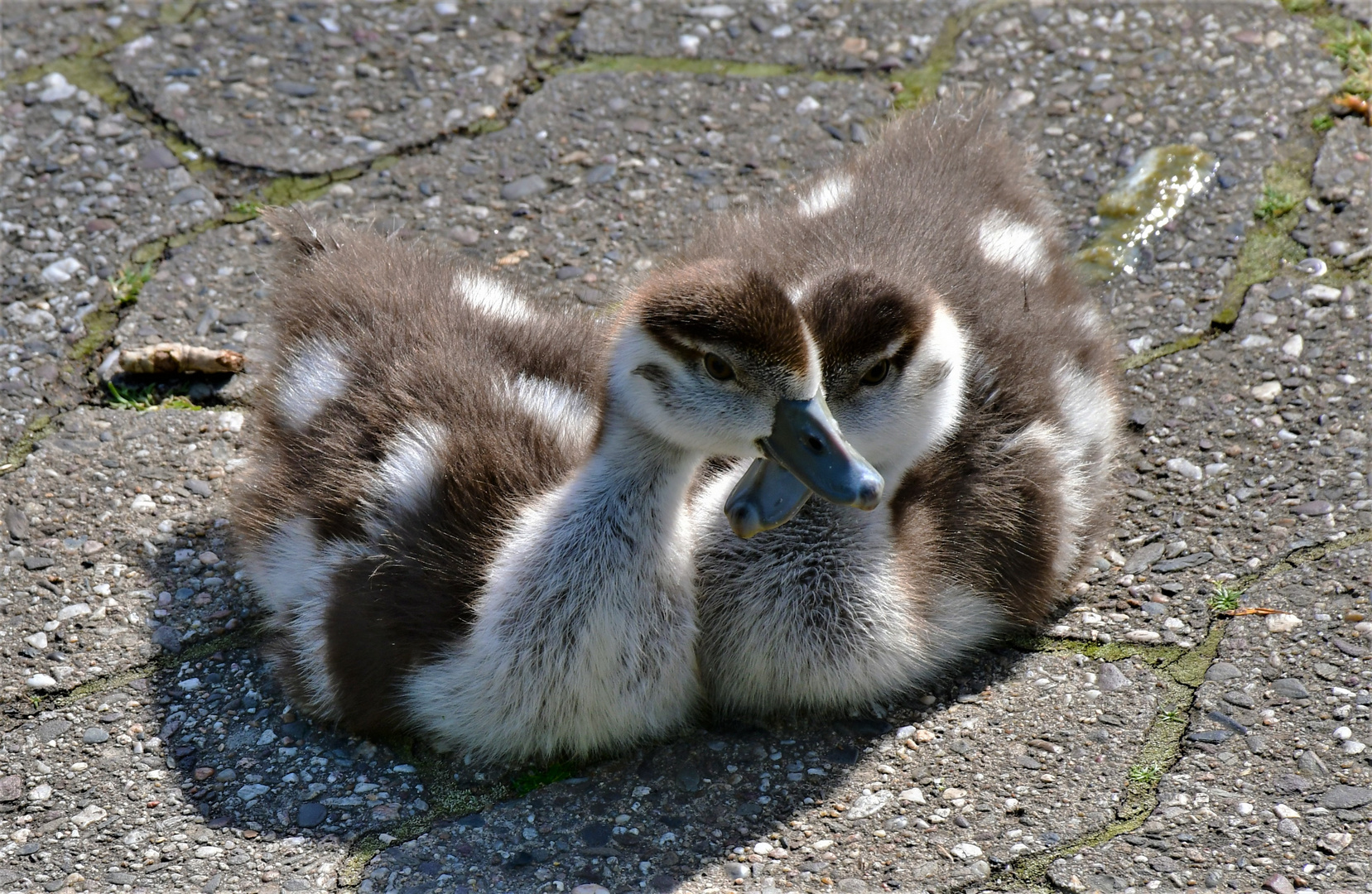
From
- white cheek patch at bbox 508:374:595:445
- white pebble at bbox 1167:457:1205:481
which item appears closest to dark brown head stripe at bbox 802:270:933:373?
white cheek patch at bbox 508:374:595:445

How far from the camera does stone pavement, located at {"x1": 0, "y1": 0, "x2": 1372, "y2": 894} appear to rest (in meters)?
2.60

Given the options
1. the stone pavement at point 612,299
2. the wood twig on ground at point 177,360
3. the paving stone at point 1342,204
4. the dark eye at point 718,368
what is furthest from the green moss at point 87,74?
the paving stone at point 1342,204

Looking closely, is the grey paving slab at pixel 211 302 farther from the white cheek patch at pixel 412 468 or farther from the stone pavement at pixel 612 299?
the white cheek patch at pixel 412 468

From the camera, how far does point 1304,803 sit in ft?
8.33

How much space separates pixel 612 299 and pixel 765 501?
4.99 ft

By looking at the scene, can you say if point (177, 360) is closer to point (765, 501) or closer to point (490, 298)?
point (490, 298)

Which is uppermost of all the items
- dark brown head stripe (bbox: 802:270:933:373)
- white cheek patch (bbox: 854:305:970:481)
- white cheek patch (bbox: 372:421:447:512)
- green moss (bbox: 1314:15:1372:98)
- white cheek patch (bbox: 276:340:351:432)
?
green moss (bbox: 1314:15:1372:98)

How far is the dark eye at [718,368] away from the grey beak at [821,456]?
0.12m

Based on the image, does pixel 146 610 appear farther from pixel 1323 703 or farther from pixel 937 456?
pixel 1323 703

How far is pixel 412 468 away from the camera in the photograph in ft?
9.59

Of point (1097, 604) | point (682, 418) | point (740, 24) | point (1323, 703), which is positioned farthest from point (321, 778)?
point (740, 24)

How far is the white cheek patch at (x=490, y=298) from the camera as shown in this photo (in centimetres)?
331

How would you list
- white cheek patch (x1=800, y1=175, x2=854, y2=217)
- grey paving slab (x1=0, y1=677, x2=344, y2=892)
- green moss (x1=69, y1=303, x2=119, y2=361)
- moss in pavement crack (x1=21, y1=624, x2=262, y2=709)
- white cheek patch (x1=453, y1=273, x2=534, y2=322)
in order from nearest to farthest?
grey paving slab (x1=0, y1=677, x2=344, y2=892) < moss in pavement crack (x1=21, y1=624, x2=262, y2=709) < white cheek patch (x1=453, y1=273, x2=534, y2=322) < white cheek patch (x1=800, y1=175, x2=854, y2=217) < green moss (x1=69, y1=303, x2=119, y2=361)

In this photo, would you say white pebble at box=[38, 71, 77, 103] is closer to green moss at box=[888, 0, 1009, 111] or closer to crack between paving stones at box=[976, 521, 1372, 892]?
green moss at box=[888, 0, 1009, 111]
